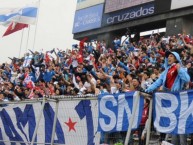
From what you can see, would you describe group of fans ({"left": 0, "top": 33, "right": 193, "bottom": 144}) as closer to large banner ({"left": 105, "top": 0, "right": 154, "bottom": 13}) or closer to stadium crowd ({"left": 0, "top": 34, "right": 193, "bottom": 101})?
stadium crowd ({"left": 0, "top": 34, "right": 193, "bottom": 101})

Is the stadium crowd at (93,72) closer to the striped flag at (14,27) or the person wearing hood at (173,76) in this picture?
the person wearing hood at (173,76)

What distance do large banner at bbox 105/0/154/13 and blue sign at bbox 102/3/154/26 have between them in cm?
25

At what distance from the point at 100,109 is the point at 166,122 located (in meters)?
1.40

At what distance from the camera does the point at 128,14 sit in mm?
29250

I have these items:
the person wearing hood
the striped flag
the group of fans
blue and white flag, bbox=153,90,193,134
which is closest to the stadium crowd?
the group of fans

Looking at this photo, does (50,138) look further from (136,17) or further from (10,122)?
(136,17)

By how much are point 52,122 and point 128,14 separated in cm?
2088

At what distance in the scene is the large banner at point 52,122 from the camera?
8.53 meters

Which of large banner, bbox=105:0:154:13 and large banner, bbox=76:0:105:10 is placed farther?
large banner, bbox=76:0:105:10

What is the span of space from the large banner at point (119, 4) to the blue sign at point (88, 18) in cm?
106

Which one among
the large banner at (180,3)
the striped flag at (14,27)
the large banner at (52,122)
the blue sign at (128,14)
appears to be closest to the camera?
the large banner at (52,122)

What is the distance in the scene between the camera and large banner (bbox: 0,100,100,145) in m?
8.53

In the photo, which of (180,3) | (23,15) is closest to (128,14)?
(180,3)

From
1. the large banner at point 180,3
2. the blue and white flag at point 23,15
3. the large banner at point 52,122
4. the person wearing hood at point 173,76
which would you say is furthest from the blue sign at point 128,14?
the person wearing hood at point 173,76
